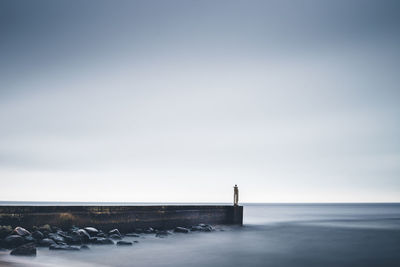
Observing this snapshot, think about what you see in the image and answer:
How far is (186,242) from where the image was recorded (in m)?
13.0

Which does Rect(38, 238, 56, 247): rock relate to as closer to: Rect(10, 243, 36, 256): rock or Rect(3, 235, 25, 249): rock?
Rect(3, 235, 25, 249): rock

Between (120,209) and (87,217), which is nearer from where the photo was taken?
(87,217)

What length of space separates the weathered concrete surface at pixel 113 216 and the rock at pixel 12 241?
124cm

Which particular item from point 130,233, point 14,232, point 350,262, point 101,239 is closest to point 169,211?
point 130,233

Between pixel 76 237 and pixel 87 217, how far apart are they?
196 centimetres

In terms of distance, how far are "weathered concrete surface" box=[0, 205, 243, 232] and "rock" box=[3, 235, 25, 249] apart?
1.24 metres

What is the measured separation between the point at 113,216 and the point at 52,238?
10.5ft

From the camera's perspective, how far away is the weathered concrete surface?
10727mm

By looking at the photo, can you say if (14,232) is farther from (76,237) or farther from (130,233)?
(130,233)

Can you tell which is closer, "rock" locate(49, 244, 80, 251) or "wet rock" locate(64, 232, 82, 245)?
"rock" locate(49, 244, 80, 251)

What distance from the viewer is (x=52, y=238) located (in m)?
10.2

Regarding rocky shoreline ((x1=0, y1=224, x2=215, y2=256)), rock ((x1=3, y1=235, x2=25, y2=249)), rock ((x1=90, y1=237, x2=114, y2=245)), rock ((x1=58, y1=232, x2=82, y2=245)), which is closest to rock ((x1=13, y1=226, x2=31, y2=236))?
rocky shoreline ((x1=0, y1=224, x2=215, y2=256))

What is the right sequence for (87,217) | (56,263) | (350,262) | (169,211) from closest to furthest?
(56,263) → (350,262) → (87,217) → (169,211)

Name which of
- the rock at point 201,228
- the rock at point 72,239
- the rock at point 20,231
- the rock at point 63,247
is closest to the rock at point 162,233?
the rock at point 201,228
